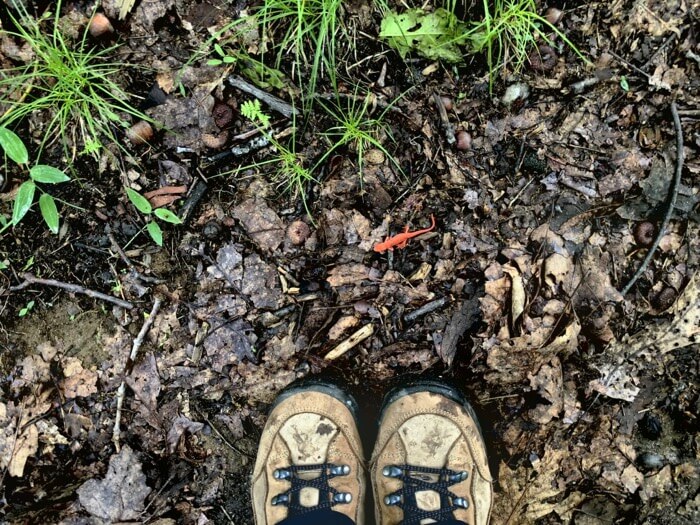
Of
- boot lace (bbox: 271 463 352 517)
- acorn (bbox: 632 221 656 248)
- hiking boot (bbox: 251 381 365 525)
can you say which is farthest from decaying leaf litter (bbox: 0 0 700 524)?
boot lace (bbox: 271 463 352 517)

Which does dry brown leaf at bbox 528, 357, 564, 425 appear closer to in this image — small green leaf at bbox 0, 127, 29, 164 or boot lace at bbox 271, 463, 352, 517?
boot lace at bbox 271, 463, 352, 517

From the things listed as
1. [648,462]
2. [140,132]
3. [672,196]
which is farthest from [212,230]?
[648,462]

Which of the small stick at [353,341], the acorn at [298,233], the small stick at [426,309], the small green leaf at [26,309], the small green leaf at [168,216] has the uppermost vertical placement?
the small green leaf at [168,216]

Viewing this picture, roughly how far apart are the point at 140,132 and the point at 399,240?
1.61 metres

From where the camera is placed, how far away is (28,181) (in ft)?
8.49

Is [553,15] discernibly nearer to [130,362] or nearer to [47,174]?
[47,174]

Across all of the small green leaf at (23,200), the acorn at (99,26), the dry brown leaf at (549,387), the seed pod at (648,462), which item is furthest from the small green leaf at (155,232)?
the seed pod at (648,462)

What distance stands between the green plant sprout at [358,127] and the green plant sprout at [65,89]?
41.7 inches

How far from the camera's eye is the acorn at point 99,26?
2.54m

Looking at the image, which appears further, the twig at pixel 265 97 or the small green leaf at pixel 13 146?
the twig at pixel 265 97

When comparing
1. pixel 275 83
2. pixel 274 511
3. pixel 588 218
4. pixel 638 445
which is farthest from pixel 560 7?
pixel 274 511

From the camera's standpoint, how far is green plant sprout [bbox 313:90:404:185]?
2576mm

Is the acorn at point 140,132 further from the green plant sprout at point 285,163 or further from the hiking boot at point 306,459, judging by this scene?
the hiking boot at point 306,459

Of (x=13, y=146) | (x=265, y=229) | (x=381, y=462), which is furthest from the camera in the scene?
(x=381, y=462)
